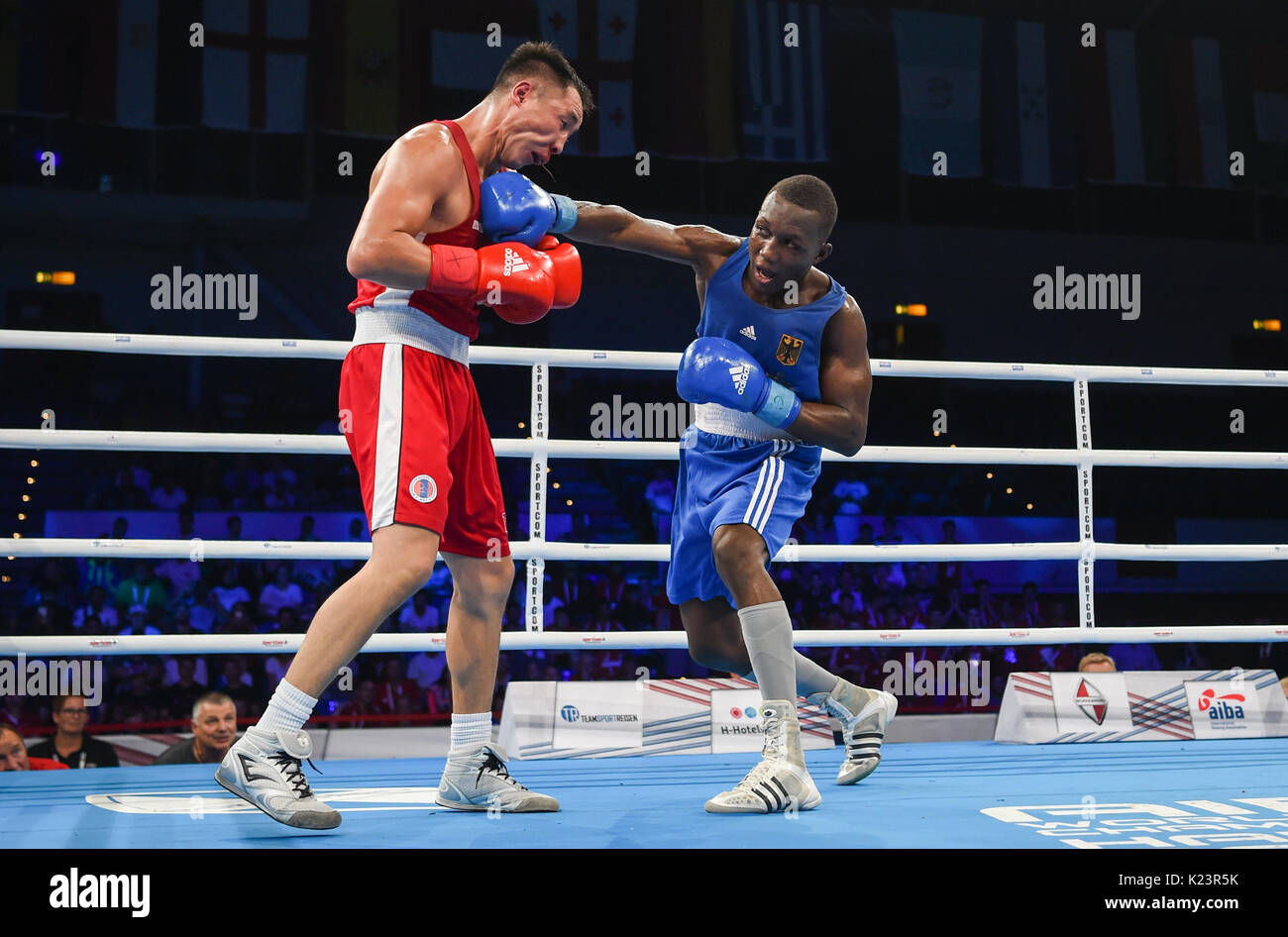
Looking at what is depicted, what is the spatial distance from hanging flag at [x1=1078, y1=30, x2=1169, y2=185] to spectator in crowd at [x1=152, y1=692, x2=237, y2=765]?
9862 millimetres

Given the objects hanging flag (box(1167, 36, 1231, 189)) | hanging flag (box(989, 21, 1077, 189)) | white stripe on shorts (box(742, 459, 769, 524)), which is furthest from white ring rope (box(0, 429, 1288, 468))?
hanging flag (box(1167, 36, 1231, 189))

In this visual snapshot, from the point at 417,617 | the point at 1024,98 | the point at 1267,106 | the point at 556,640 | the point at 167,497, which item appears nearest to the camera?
the point at 556,640

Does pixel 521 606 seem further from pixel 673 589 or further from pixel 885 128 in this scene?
pixel 885 128

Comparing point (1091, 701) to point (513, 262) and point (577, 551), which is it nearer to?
point (577, 551)

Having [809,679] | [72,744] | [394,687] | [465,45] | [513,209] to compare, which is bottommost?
[394,687]

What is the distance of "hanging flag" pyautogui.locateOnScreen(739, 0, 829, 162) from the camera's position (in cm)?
1030

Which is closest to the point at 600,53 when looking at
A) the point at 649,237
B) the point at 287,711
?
the point at 649,237

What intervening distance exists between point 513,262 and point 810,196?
78cm

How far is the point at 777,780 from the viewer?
2.37 metres

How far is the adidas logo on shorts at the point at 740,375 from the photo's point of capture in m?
2.56

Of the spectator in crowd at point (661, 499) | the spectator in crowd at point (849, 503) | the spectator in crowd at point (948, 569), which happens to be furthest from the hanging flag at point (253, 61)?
the spectator in crowd at point (948, 569)

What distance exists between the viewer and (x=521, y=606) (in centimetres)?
795

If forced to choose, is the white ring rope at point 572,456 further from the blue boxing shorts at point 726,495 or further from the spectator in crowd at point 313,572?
the spectator in crowd at point 313,572

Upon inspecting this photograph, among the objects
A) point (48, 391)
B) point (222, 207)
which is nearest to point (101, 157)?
point (222, 207)
